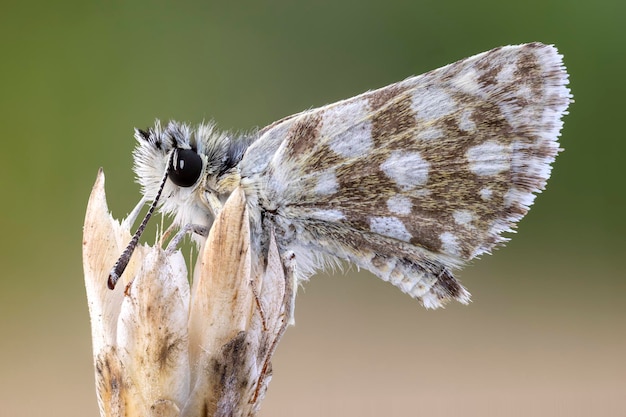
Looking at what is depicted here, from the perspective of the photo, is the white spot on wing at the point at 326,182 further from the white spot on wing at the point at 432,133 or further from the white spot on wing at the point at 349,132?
the white spot on wing at the point at 432,133

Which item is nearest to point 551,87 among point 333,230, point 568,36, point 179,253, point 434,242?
point 434,242

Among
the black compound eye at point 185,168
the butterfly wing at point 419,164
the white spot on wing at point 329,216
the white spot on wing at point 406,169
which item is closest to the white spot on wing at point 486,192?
the butterfly wing at point 419,164

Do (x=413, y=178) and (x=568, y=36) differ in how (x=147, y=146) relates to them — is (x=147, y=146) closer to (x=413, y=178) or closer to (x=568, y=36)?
(x=413, y=178)

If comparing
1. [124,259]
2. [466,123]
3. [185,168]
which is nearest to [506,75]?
[466,123]

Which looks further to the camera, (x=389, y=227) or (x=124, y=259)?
(x=389, y=227)

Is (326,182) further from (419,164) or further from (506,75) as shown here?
(506,75)

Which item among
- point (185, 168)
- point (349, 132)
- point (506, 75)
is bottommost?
point (185, 168)

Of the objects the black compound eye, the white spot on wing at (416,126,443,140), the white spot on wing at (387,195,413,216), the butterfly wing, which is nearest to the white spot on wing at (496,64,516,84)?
the butterfly wing
